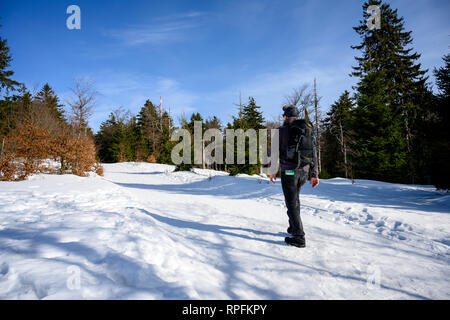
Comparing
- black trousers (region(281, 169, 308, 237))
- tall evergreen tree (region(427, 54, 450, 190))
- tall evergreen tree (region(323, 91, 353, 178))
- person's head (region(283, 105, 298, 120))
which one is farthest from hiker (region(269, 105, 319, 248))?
tall evergreen tree (region(323, 91, 353, 178))

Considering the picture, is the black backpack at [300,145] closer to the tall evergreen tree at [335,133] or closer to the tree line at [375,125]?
the tree line at [375,125]

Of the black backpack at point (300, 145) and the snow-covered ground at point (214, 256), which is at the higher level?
the black backpack at point (300, 145)

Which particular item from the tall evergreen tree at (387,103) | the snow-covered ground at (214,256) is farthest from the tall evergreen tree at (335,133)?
the snow-covered ground at (214,256)

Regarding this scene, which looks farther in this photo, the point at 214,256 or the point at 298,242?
the point at 298,242

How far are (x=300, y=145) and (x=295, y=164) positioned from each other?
1.07ft

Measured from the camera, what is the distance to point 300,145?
9.85 ft

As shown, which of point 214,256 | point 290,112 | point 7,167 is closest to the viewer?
point 214,256

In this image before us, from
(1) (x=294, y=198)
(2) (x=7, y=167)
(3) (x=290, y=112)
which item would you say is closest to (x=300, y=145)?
(3) (x=290, y=112)

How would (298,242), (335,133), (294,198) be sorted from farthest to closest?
(335,133) → (294,198) → (298,242)

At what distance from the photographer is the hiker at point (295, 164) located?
2.89m

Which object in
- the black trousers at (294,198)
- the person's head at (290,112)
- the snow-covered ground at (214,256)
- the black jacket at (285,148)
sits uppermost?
the person's head at (290,112)

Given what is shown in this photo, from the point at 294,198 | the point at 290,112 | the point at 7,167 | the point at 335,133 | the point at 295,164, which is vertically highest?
the point at 335,133

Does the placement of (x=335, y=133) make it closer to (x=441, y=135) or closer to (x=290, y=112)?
(x=441, y=135)
